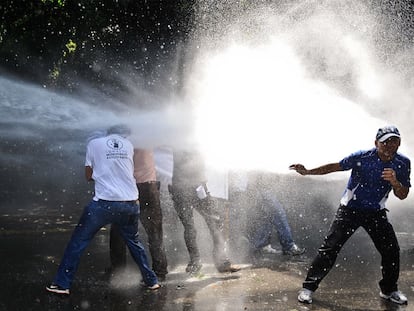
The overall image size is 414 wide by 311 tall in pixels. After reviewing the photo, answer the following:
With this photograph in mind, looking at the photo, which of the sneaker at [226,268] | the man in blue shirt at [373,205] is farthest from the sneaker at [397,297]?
the sneaker at [226,268]

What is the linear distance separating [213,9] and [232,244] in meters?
8.12

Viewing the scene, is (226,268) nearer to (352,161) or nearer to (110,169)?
(110,169)

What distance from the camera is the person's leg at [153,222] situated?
642 centimetres

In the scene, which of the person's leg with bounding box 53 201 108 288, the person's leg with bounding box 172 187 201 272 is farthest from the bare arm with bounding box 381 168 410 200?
the person's leg with bounding box 53 201 108 288

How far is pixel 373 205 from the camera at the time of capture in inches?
210

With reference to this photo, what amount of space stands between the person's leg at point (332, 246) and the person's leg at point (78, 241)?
7.60ft

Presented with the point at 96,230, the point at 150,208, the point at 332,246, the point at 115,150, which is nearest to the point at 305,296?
the point at 332,246

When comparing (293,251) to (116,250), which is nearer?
(116,250)

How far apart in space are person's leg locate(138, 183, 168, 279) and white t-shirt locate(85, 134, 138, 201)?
0.69 metres

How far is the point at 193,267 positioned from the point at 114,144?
6.44ft

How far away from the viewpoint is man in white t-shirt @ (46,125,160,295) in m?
5.49

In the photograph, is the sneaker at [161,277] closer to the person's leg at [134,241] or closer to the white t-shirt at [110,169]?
the person's leg at [134,241]

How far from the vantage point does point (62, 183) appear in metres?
15.9

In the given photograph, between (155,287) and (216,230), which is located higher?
(216,230)
